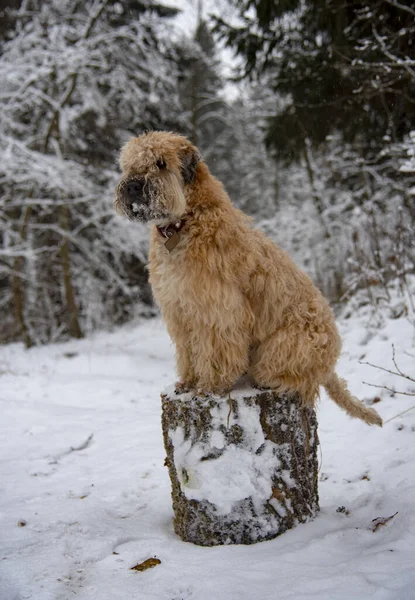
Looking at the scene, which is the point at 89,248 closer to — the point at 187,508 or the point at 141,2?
the point at 141,2

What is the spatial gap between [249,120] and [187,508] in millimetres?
27639

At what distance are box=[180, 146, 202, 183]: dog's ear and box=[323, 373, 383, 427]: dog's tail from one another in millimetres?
1752

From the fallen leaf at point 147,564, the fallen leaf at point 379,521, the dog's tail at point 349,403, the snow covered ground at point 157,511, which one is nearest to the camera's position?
the snow covered ground at point 157,511

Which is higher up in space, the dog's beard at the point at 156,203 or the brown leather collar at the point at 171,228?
the dog's beard at the point at 156,203

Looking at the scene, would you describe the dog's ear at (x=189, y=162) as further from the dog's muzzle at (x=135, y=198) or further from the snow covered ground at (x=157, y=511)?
the snow covered ground at (x=157, y=511)

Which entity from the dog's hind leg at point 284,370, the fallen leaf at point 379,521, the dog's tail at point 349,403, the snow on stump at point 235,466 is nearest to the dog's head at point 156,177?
the dog's hind leg at point 284,370

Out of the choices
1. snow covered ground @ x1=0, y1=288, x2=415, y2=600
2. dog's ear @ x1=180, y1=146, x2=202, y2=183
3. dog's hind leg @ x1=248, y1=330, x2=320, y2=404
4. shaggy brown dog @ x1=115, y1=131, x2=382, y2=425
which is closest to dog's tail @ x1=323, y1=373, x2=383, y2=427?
shaggy brown dog @ x1=115, y1=131, x2=382, y2=425

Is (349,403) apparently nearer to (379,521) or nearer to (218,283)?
(379,521)

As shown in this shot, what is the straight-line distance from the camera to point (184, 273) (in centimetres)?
296

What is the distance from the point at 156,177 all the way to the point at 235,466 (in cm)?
194

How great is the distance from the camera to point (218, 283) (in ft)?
9.60

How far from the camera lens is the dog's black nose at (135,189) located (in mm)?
2861

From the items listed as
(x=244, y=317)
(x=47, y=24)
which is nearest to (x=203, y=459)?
(x=244, y=317)

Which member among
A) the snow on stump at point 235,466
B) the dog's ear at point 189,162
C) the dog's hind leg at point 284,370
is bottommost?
the snow on stump at point 235,466
